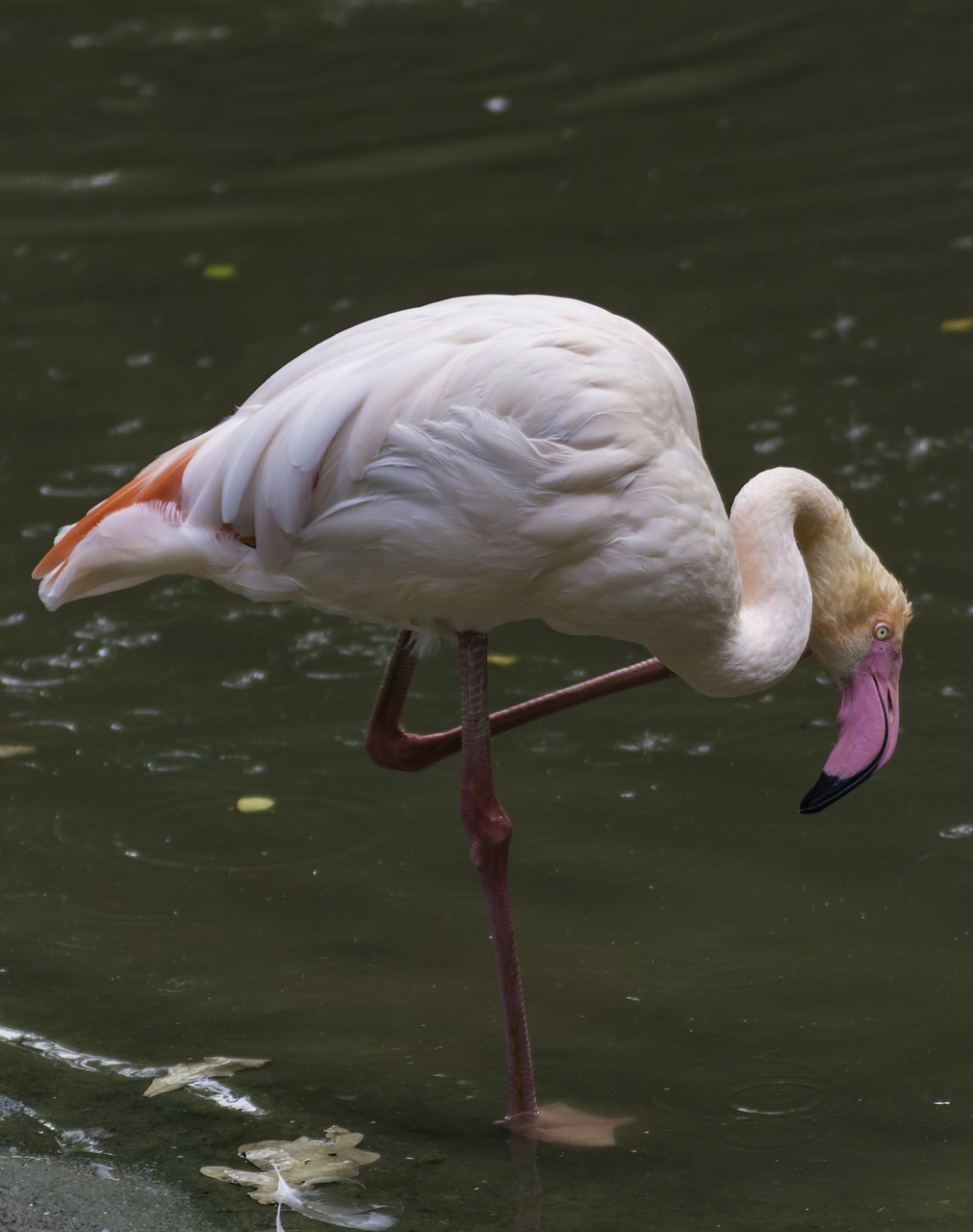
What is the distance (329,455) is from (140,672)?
6.54 ft

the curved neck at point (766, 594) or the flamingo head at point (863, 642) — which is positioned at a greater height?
the curved neck at point (766, 594)

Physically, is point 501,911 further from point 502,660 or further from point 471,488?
point 502,660

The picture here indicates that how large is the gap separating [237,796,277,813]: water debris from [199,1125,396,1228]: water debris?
4.45 feet

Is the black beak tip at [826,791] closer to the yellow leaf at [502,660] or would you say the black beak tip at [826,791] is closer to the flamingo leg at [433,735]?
the flamingo leg at [433,735]

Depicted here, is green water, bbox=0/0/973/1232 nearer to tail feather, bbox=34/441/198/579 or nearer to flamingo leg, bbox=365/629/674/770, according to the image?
flamingo leg, bbox=365/629/674/770

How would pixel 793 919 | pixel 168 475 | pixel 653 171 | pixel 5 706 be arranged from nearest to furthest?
pixel 168 475
pixel 793 919
pixel 5 706
pixel 653 171

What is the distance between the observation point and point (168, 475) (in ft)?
13.0

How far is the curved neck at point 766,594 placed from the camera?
13.3ft

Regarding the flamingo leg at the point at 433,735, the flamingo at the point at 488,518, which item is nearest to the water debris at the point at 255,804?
the flamingo leg at the point at 433,735

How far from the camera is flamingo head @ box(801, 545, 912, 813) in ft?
13.9

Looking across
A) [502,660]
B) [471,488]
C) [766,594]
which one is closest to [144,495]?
[471,488]

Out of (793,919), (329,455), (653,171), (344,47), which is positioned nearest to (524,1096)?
(793,919)

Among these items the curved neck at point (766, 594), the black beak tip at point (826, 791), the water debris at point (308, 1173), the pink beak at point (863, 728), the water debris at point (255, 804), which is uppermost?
the curved neck at point (766, 594)

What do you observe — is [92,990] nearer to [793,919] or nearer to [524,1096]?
[524,1096]
